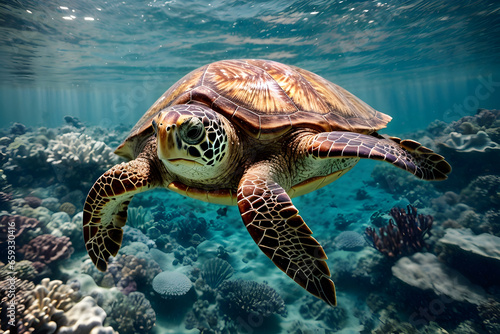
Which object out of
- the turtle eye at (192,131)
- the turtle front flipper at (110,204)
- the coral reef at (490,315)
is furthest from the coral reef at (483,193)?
the turtle front flipper at (110,204)

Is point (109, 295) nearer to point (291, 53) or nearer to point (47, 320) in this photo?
point (47, 320)

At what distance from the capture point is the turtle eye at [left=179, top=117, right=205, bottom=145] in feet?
5.50

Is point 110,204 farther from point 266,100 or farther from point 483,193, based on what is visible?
point 483,193

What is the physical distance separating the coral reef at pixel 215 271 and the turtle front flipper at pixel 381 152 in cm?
466

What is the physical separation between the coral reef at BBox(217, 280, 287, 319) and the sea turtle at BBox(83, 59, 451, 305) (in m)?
3.18

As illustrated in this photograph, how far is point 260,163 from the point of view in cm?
233

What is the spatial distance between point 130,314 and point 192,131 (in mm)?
3833

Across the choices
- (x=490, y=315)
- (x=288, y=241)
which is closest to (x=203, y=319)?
(x=288, y=241)

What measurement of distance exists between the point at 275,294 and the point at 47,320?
12.8 feet

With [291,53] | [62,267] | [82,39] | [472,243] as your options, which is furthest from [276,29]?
[62,267]

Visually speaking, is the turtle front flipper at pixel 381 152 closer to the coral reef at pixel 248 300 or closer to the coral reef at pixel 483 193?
the coral reef at pixel 248 300

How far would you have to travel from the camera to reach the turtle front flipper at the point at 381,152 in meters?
1.83

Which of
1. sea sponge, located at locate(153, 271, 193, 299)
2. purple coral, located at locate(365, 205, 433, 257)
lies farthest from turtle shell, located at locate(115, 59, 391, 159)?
purple coral, located at locate(365, 205, 433, 257)

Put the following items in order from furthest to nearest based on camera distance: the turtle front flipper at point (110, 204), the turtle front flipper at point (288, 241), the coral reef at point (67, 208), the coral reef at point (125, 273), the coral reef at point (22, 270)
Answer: the coral reef at point (67, 208) → the coral reef at point (125, 273) → the coral reef at point (22, 270) → the turtle front flipper at point (110, 204) → the turtle front flipper at point (288, 241)
